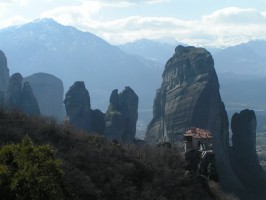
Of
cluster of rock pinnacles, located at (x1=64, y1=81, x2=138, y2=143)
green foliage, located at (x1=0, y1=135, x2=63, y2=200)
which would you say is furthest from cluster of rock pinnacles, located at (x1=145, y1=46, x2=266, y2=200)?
green foliage, located at (x1=0, y1=135, x2=63, y2=200)

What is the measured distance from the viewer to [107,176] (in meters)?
46.8

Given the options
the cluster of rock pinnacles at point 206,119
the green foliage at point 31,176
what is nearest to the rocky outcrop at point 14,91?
the cluster of rock pinnacles at point 206,119

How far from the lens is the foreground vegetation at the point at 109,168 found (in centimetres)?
4338

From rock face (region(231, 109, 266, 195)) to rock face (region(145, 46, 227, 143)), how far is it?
5386 mm

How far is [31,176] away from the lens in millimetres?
18578

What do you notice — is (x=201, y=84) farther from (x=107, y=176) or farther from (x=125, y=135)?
(x=107, y=176)

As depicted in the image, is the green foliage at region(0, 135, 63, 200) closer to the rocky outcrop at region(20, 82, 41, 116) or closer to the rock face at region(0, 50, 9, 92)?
the rocky outcrop at region(20, 82, 41, 116)

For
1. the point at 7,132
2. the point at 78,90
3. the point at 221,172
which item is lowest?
the point at 221,172

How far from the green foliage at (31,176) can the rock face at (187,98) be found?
111214 millimetres

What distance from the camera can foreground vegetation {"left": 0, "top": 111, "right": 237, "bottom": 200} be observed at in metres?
43.4

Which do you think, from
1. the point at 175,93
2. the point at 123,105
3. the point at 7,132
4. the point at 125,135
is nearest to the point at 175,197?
the point at 7,132

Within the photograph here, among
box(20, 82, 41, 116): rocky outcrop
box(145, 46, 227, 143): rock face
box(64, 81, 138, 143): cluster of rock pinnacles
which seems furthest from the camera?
box(145, 46, 227, 143): rock face

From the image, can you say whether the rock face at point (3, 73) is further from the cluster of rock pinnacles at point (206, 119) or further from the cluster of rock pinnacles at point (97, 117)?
the cluster of rock pinnacles at point (206, 119)

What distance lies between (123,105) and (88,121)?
13.4 m
